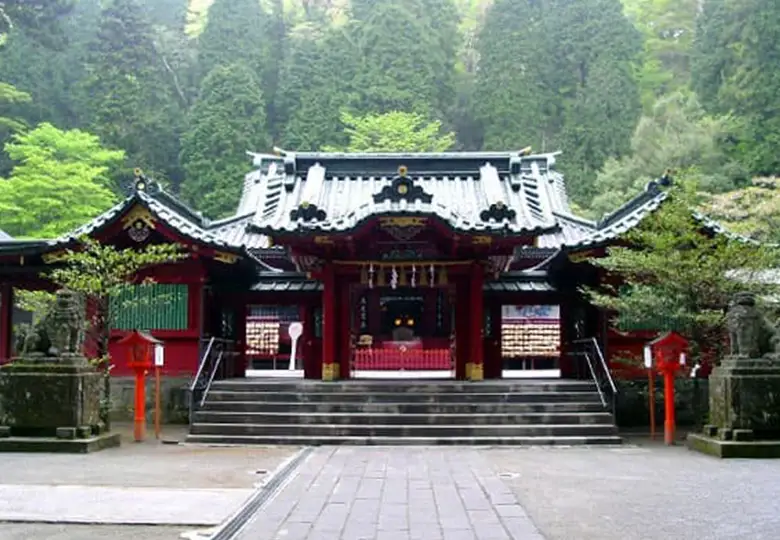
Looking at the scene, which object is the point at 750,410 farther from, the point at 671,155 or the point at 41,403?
the point at 671,155

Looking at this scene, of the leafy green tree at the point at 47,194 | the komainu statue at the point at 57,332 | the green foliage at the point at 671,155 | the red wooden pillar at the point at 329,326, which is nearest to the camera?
the komainu statue at the point at 57,332

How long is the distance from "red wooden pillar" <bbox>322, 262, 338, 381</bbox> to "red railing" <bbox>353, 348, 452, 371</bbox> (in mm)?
2783

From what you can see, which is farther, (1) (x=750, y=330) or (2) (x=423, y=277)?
(2) (x=423, y=277)

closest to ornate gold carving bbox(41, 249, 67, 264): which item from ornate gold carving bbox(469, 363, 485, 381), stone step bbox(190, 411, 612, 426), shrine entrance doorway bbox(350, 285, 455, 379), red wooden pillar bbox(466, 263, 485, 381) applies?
stone step bbox(190, 411, 612, 426)

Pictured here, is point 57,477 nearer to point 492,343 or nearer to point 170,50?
point 492,343

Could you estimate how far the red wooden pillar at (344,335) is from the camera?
16.8 m

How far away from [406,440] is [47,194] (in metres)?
25.5

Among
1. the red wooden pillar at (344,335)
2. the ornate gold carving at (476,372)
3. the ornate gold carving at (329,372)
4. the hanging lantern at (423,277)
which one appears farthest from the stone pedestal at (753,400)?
the red wooden pillar at (344,335)

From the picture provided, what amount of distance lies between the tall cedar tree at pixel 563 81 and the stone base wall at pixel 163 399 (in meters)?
27.6

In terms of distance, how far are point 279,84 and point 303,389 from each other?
35873 millimetres

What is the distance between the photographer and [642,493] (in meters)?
9.01

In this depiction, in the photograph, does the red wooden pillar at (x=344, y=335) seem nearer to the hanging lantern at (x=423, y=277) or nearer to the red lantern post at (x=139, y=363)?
the hanging lantern at (x=423, y=277)

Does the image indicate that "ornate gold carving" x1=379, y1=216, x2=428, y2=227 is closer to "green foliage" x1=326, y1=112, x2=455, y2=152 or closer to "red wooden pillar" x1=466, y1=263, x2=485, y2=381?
"red wooden pillar" x1=466, y1=263, x2=485, y2=381

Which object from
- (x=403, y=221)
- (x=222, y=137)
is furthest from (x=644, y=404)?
(x=222, y=137)
